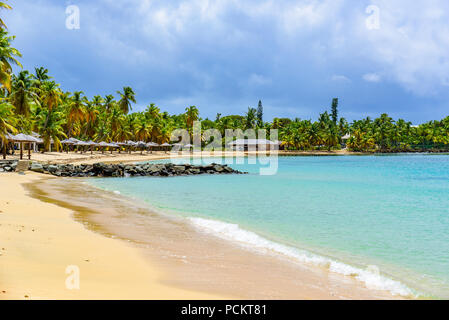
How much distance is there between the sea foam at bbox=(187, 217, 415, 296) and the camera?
6.32 meters

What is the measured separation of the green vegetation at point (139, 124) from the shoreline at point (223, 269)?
85.7 ft

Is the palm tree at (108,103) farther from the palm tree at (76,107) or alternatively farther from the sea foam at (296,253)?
the sea foam at (296,253)

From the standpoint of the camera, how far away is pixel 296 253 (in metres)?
8.38

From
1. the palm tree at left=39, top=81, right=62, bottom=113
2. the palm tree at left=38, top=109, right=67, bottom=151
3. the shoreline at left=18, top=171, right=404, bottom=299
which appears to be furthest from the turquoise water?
the palm tree at left=39, top=81, right=62, bottom=113

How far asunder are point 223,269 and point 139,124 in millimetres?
86954

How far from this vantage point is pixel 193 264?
694cm

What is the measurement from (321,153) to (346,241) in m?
106

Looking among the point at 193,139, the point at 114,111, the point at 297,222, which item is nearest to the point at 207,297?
the point at 297,222

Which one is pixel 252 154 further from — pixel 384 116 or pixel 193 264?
pixel 193 264

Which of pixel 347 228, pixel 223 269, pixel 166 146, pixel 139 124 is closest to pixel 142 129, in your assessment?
pixel 139 124

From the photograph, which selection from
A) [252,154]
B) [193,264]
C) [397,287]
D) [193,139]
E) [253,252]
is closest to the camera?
[397,287]

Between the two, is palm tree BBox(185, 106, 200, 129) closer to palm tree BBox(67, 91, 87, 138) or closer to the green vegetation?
the green vegetation
